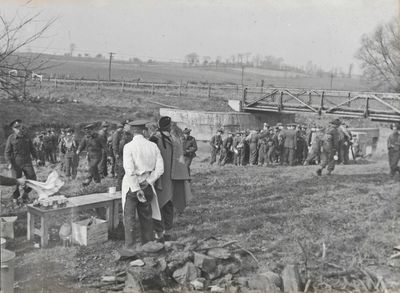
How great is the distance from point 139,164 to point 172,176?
866mm

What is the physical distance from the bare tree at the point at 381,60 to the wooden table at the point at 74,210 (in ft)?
48.0

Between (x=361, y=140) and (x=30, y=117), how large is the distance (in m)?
13.1

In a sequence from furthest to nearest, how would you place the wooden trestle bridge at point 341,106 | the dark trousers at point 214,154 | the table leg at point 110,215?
1. the wooden trestle bridge at point 341,106
2. the dark trousers at point 214,154
3. the table leg at point 110,215

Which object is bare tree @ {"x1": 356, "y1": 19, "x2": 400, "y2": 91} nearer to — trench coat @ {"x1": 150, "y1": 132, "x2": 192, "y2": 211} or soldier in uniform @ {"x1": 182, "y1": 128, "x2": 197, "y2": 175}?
soldier in uniform @ {"x1": 182, "y1": 128, "x2": 197, "y2": 175}

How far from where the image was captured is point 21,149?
812 cm

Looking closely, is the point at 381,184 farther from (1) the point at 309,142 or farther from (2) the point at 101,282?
(2) the point at 101,282

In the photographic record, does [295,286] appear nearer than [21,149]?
Yes

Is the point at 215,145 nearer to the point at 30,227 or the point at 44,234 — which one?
the point at 30,227

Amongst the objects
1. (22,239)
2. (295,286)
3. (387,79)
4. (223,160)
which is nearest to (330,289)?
(295,286)

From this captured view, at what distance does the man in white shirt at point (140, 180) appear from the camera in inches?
212

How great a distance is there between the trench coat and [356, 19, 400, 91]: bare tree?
45.6 ft

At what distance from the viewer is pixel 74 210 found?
19.1ft

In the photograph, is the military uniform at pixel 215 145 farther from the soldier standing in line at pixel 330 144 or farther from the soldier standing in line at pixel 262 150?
the soldier standing in line at pixel 330 144

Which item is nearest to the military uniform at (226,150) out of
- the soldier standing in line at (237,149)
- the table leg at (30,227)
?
the soldier standing in line at (237,149)
